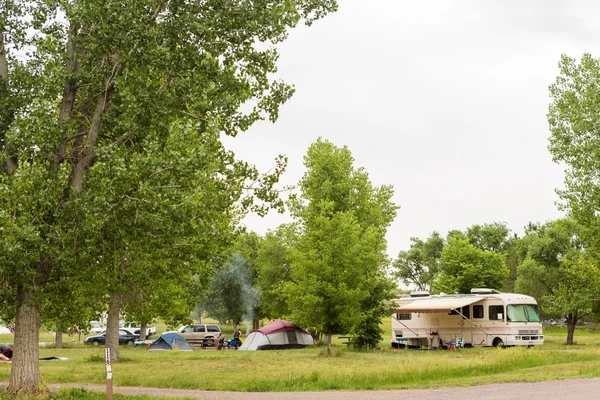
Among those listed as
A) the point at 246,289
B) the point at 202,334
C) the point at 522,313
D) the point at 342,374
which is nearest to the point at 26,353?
the point at 342,374

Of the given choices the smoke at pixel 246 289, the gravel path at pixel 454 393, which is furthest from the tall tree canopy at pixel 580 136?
the smoke at pixel 246 289

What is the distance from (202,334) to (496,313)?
20.2 m

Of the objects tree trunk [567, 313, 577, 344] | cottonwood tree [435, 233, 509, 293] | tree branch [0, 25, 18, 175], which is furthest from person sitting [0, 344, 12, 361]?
cottonwood tree [435, 233, 509, 293]

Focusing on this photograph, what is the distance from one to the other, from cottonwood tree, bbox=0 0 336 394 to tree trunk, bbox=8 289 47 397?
0.02m

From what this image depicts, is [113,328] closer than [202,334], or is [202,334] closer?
[113,328]

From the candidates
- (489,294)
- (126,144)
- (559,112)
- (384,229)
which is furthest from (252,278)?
(126,144)

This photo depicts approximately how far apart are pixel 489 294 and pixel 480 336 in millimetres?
2326

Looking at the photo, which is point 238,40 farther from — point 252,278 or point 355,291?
point 252,278

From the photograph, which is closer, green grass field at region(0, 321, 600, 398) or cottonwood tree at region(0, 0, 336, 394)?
cottonwood tree at region(0, 0, 336, 394)

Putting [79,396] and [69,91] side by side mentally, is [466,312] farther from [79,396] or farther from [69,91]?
[69,91]

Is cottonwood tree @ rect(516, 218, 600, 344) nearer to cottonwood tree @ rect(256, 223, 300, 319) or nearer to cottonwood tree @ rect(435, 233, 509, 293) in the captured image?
cottonwood tree @ rect(435, 233, 509, 293)

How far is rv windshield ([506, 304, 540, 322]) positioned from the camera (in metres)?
34.1

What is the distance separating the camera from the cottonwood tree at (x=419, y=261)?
96875 millimetres

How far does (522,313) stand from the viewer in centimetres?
3453
